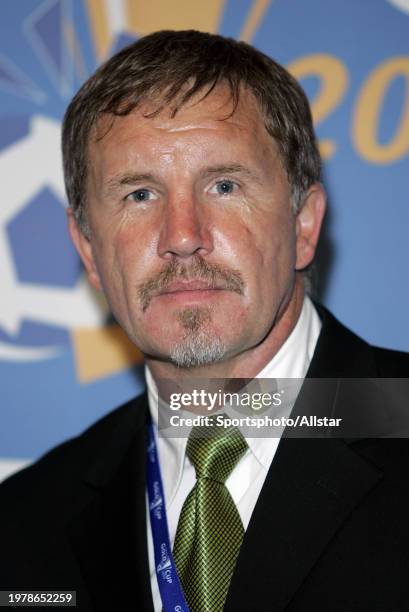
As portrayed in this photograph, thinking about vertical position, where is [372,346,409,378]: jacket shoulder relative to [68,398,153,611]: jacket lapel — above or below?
above

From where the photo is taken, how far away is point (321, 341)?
256cm

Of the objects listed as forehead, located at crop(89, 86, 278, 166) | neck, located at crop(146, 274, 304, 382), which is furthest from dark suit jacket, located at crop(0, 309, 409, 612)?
forehead, located at crop(89, 86, 278, 166)

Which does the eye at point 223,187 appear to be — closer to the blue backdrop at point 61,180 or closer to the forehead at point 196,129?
the forehead at point 196,129

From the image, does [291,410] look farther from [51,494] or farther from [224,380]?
[51,494]

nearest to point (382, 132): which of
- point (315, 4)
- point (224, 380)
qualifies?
point (315, 4)

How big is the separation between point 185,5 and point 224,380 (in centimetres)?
162

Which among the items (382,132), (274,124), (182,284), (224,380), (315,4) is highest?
(315,4)

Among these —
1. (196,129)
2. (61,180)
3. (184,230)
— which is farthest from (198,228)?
(61,180)

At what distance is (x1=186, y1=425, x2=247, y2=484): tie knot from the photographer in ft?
7.92

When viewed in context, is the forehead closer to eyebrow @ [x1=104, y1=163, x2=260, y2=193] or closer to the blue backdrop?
eyebrow @ [x1=104, y1=163, x2=260, y2=193]

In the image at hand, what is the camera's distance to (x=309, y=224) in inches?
106

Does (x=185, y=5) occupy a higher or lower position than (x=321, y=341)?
higher

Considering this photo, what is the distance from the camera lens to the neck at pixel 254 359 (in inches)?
101

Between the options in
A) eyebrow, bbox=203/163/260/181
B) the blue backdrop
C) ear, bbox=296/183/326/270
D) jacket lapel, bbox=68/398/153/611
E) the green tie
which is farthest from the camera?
the blue backdrop
